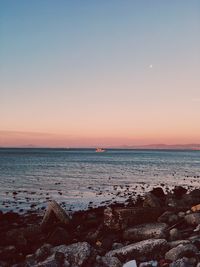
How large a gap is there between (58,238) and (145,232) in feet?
9.19

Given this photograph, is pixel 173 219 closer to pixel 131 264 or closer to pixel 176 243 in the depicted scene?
pixel 176 243

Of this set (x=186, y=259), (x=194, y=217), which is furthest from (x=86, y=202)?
(x=186, y=259)

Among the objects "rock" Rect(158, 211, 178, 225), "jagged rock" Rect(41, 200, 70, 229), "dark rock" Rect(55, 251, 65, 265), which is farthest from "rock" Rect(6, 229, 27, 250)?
"rock" Rect(158, 211, 178, 225)

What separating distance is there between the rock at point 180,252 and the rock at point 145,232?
5.82ft

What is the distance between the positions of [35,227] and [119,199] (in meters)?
11.5

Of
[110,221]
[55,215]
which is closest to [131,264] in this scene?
[110,221]

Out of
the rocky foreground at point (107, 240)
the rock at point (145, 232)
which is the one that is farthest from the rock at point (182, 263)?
the rock at point (145, 232)

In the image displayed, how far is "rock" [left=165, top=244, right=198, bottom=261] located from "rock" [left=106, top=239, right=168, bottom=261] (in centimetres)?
52

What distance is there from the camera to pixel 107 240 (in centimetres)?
1164

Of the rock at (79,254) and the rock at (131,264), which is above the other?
the rock at (79,254)

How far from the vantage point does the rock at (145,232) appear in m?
11.2

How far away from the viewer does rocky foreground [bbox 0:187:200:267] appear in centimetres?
919

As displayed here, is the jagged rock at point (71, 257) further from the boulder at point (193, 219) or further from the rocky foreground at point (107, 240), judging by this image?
the boulder at point (193, 219)

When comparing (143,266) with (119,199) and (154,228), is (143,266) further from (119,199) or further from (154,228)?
(119,199)
